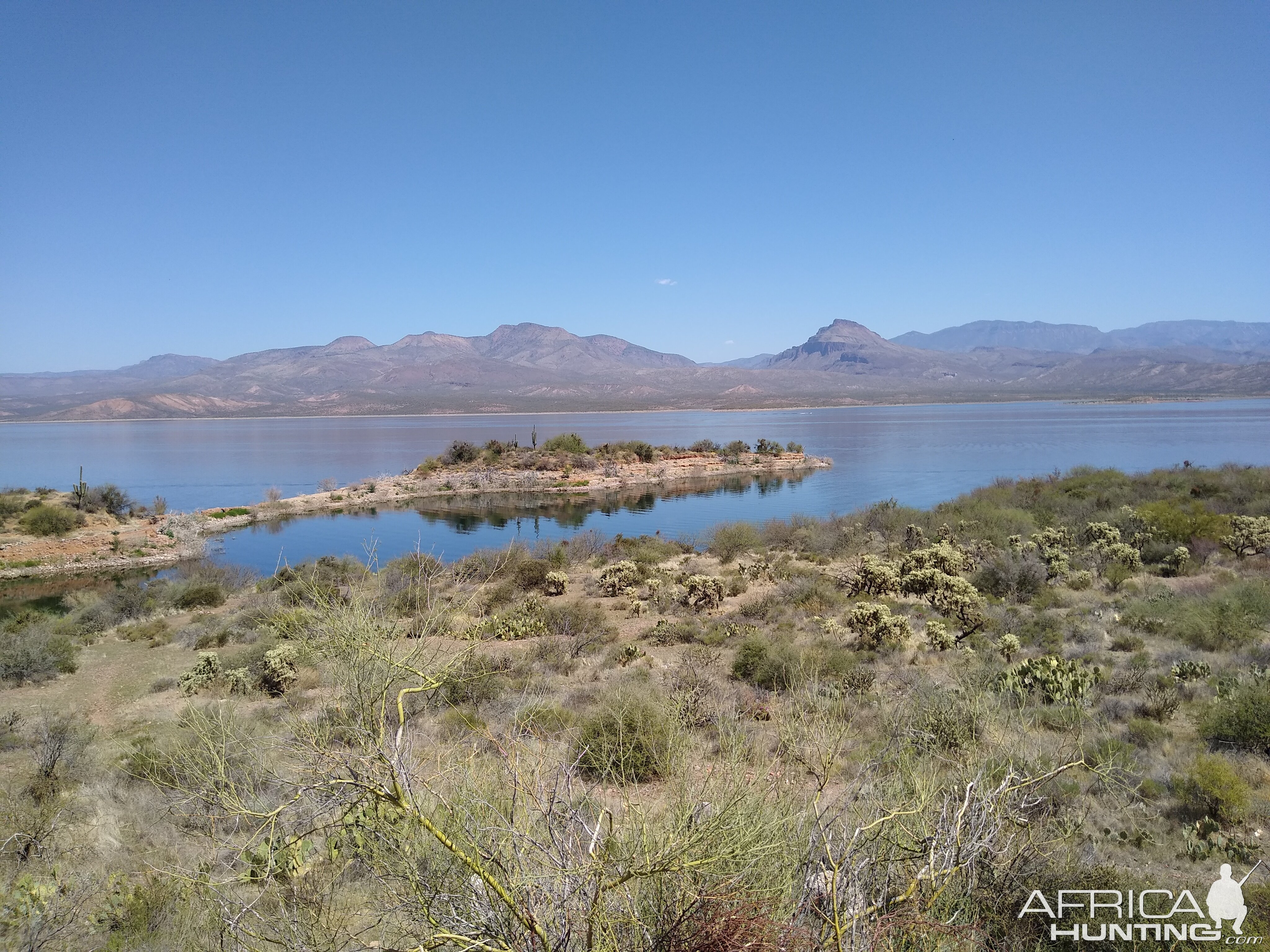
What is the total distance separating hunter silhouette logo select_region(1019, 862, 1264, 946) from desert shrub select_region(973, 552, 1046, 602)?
10.2 m

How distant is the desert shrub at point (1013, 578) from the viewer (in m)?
13.5

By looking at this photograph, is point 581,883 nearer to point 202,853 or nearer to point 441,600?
point 441,600

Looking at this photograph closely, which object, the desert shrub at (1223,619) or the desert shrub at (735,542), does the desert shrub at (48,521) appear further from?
the desert shrub at (1223,619)

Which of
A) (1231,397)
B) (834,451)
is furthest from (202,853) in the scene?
(1231,397)

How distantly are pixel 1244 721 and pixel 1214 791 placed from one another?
1.74 meters

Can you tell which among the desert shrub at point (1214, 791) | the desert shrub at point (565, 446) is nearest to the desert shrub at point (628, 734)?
the desert shrub at point (1214, 791)

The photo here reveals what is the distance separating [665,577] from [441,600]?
502 inches

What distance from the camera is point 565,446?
52.8 metres

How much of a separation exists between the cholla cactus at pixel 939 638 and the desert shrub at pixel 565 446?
4159 cm

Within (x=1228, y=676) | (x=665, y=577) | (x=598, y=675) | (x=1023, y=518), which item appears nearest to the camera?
(x=1228, y=676)

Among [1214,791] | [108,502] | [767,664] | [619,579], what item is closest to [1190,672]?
[1214,791]

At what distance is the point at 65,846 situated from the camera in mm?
5312

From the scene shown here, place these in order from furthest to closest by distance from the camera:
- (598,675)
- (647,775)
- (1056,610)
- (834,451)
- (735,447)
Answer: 1. (834,451)
2. (735,447)
3. (1056,610)
4. (598,675)
5. (647,775)

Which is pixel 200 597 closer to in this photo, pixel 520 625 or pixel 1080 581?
pixel 520 625
